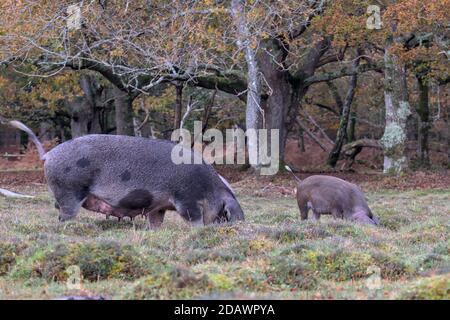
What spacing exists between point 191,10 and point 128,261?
12.9 meters

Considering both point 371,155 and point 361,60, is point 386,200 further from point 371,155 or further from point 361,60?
point 371,155

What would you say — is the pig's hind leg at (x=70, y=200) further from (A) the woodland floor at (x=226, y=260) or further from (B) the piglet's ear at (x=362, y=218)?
(B) the piglet's ear at (x=362, y=218)

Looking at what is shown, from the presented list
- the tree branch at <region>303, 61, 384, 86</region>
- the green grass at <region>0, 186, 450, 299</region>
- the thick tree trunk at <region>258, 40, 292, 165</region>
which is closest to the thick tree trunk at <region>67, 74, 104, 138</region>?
the thick tree trunk at <region>258, 40, 292, 165</region>

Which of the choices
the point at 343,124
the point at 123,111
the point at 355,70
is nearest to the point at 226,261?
the point at 355,70

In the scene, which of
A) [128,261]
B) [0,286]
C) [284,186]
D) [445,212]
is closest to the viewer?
[0,286]

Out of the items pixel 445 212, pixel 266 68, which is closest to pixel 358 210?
pixel 445 212

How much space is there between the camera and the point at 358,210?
13.2m

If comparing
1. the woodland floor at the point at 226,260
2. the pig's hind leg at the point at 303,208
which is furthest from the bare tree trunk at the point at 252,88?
the woodland floor at the point at 226,260

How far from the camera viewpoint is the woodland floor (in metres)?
6.87

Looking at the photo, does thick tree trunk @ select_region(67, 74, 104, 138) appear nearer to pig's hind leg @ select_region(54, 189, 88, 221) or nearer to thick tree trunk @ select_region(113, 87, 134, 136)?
thick tree trunk @ select_region(113, 87, 134, 136)

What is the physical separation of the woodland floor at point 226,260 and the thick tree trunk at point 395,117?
13.5 meters

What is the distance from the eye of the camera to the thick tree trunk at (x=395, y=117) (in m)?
25.8

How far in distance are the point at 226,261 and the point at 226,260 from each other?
0.05 metres

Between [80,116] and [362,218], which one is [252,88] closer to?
[362,218]
